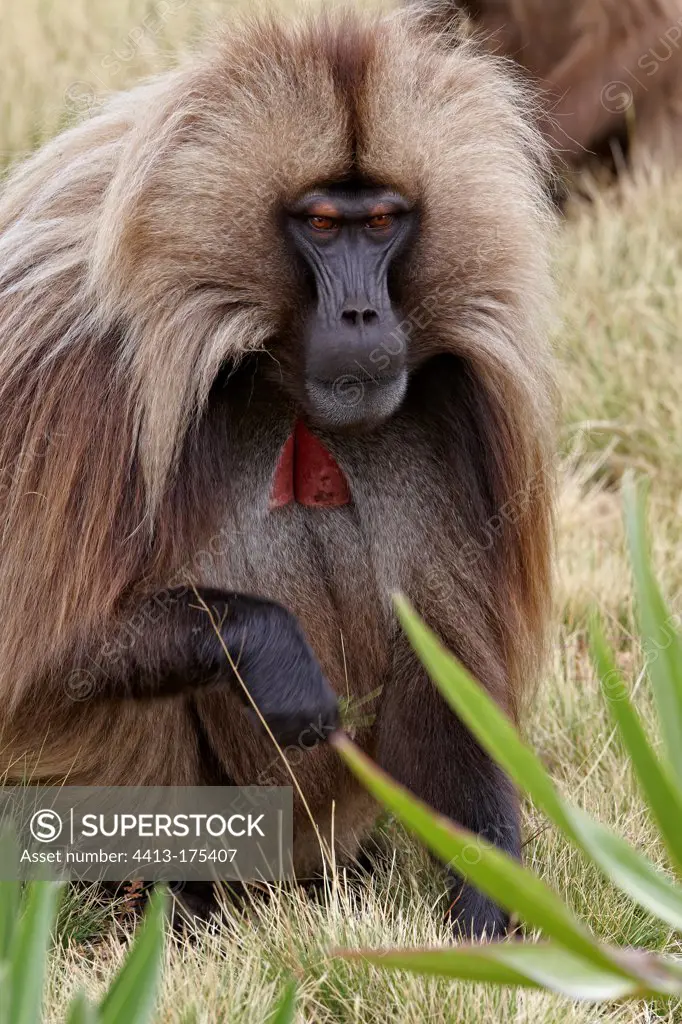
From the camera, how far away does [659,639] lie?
65.2 inches

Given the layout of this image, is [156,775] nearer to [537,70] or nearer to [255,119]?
[255,119]

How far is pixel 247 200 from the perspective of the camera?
2.97 meters

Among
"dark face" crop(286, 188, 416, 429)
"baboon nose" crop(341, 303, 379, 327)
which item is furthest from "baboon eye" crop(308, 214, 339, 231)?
"baboon nose" crop(341, 303, 379, 327)

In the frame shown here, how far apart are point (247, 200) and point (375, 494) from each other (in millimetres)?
763

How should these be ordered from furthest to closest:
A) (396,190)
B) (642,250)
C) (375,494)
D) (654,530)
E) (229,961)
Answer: (642,250)
(654,530)
(375,494)
(396,190)
(229,961)

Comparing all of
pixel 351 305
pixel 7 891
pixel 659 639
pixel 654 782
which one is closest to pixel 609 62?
pixel 351 305

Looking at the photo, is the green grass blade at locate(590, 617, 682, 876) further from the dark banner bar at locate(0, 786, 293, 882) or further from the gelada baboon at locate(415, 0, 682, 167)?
the gelada baboon at locate(415, 0, 682, 167)

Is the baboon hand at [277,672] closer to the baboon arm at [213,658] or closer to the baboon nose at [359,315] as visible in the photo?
the baboon arm at [213,658]

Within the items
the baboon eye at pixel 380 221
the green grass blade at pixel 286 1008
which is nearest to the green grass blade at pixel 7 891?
the green grass blade at pixel 286 1008

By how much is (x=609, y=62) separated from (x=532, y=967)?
25.4 feet

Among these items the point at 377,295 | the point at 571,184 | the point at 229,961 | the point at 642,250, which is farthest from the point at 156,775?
the point at 571,184

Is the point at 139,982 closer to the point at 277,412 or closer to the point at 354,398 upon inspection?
the point at 354,398

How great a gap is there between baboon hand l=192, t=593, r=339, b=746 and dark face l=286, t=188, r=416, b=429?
0.47m

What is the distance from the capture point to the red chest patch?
329 centimetres
